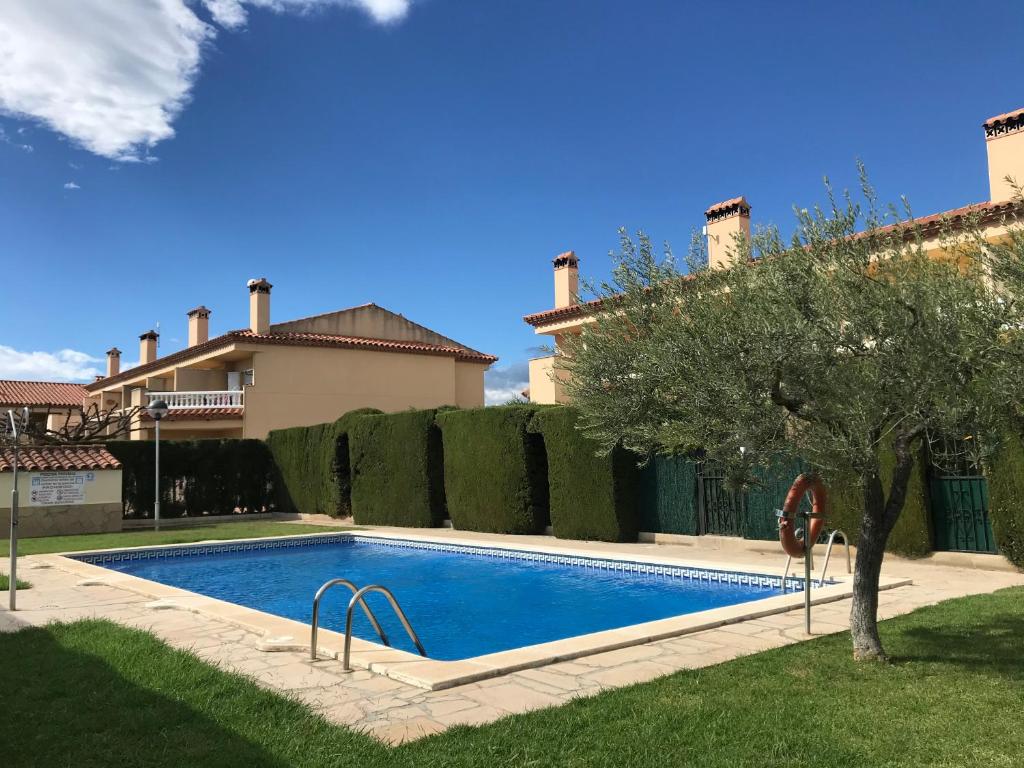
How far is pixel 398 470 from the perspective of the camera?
22.8 meters

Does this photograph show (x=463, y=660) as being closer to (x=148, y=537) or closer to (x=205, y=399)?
(x=148, y=537)

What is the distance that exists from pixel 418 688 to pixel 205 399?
30.5m

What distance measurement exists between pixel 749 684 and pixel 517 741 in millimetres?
2020

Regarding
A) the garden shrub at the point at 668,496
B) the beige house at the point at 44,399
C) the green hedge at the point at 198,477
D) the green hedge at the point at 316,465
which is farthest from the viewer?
the beige house at the point at 44,399

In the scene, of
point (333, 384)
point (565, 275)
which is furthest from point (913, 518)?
point (333, 384)

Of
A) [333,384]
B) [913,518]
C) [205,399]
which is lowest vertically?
[913,518]

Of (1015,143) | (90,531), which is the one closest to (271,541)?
(90,531)

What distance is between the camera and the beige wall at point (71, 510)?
803 inches

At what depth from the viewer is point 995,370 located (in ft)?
15.3

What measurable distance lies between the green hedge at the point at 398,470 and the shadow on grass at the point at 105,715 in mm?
15007

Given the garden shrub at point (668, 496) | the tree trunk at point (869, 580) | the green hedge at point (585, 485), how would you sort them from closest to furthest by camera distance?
1. the tree trunk at point (869, 580)
2. the garden shrub at point (668, 496)
3. the green hedge at point (585, 485)

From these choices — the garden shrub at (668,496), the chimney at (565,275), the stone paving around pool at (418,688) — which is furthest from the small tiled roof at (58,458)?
the garden shrub at (668,496)

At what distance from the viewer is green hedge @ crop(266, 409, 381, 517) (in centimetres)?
2530

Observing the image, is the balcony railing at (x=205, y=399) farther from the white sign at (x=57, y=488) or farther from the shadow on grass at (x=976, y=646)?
the shadow on grass at (x=976, y=646)
